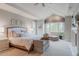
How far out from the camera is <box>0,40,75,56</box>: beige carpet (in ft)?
7.07

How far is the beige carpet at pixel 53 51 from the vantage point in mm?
2155

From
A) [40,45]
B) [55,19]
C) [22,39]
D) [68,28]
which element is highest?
[55,19]

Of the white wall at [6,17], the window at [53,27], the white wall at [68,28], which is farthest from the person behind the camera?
the window at [53,27]

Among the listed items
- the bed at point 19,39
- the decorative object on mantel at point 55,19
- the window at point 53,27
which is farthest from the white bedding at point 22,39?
the decorative object on mantel at point 55,19

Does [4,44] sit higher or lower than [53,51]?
higher

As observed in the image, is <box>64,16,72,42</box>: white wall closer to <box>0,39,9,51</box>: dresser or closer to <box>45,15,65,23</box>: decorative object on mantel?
<box>45,15,65,23</box>: decorative object on mantel

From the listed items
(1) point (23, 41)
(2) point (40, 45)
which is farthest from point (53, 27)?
(1) point (23, 41)

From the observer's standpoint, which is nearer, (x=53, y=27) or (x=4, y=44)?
(x=4, y=44)

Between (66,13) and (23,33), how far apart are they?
1023 mm

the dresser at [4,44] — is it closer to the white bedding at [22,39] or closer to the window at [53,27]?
the white bedding at [22,39]

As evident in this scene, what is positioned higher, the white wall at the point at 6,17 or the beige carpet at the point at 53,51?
the white wall at the point at 6,17

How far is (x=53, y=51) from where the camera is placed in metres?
2.21

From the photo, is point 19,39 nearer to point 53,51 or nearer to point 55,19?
point 53,51

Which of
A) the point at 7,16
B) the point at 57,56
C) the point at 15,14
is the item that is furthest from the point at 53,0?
the point at 57,56
